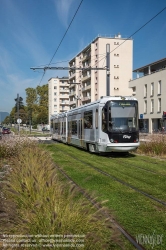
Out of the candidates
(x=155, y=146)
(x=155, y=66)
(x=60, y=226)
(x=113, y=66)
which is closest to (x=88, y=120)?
(x=155, y=146)

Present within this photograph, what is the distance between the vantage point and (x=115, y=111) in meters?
13.7

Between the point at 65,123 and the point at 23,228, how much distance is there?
2130 centimetres

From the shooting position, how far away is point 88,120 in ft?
54.2

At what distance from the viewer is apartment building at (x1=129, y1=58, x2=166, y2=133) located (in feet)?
159

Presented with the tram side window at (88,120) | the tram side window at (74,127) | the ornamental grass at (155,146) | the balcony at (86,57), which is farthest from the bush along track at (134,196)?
the balcony at (86,57)

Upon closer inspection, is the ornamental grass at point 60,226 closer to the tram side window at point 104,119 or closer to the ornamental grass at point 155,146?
the tram side window at point 104,119

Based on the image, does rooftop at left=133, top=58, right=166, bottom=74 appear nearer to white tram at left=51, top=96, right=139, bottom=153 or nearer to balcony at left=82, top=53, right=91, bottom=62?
balcony at left=82, top=53, right=91, bottom=62

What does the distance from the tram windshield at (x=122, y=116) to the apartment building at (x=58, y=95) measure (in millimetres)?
90840

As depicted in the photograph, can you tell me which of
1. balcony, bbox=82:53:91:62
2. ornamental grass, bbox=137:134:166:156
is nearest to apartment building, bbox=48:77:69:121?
balcony, bbox=82:53:91:62

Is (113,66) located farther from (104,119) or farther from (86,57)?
(104,119)

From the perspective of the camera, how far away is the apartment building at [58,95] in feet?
→ 343

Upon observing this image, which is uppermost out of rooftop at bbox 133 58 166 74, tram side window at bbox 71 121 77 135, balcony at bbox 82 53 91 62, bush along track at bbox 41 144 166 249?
balcony at bbox 82 53 91 62

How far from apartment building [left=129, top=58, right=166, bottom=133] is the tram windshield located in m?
33.6

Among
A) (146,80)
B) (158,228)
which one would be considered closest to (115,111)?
(158,228)
